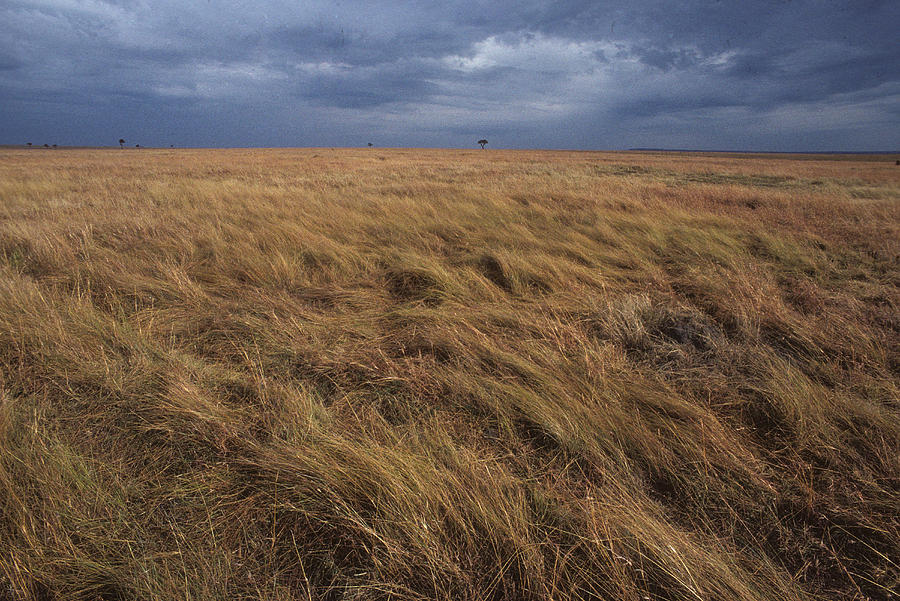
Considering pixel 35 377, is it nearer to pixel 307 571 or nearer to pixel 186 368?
pixel 186 368

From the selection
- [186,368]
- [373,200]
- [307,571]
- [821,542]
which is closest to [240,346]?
[186,368]

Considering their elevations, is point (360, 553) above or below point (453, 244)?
below

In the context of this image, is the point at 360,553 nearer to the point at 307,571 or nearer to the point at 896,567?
the point at 307,571

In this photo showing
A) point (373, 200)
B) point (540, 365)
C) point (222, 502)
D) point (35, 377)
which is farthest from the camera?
point (373, 200)

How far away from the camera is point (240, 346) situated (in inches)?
112

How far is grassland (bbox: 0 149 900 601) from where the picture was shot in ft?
4.43

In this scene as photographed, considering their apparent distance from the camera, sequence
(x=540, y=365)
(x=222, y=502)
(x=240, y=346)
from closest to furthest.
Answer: (x=222, y=502)
(x=540, y=365)
(x=240, y=346)

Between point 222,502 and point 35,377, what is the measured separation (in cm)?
176

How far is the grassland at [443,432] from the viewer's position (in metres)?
1.35

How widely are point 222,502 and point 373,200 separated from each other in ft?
25.0

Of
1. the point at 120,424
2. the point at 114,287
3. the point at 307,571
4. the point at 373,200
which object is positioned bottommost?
the point at 307,571

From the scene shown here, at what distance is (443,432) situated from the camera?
1.94 metres

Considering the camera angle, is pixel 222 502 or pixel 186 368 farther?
pixel 186 368

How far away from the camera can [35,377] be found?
7.76 feet
